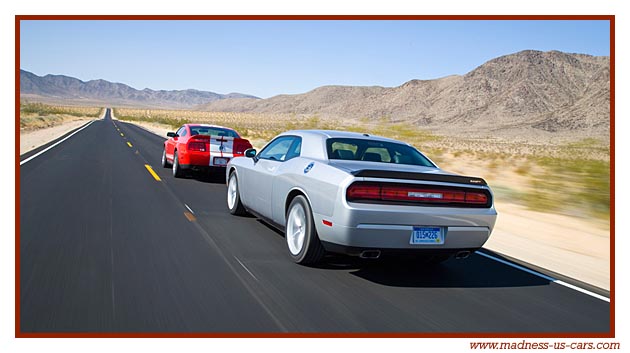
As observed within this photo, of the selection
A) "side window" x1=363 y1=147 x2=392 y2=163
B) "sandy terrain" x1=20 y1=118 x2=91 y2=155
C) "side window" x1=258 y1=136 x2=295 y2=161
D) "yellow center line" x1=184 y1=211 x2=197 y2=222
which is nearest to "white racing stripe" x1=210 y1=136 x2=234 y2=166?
"yellow center line" x1=184 y1=211 x2=197 y2=222

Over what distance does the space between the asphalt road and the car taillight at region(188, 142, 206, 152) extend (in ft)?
17.3

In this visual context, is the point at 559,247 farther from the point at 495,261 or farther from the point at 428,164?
the point at 428,164

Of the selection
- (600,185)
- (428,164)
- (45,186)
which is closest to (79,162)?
(45,186)

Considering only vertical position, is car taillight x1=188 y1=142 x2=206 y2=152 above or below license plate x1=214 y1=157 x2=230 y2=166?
above

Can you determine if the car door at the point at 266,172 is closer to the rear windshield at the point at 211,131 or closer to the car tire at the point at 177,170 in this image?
the rear windshield at the point at 211,131

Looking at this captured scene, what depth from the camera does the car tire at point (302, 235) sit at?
6.09 metres

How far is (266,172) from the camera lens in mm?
7641

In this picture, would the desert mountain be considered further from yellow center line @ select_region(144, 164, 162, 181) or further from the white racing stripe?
the white racing stripe

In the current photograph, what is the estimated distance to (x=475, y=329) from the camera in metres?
4.70

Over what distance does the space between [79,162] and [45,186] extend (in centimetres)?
592

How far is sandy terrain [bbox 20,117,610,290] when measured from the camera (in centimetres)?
705

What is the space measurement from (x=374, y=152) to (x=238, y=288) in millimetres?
2559

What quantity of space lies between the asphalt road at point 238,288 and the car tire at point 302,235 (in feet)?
0.43

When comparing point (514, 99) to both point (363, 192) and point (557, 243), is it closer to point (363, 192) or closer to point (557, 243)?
point (557, 243)
